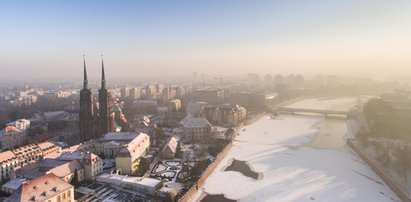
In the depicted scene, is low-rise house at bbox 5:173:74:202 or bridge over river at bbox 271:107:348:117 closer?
low-rise house at bbox 5:173:74:202

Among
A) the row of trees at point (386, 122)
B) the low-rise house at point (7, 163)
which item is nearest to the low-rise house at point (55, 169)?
the low-rise house at point (7, 163)

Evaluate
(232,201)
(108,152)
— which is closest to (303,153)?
(232,201)

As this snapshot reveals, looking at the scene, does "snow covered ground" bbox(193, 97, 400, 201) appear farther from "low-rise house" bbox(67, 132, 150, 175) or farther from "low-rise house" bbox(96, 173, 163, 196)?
"low-rise house" bbox(67, 132, 150, 175)

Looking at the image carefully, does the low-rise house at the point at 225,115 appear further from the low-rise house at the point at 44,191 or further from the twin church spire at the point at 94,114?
the low-rise house at the point at 44,191

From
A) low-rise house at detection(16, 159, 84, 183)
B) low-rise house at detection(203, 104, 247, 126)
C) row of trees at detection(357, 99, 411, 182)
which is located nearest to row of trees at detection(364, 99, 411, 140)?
row of trees at detection(357, 99, 411, 182)

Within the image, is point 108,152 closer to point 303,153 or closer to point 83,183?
point 83,183

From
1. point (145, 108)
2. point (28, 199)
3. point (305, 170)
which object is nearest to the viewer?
point (28, 199)

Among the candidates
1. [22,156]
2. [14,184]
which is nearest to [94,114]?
[22,156]

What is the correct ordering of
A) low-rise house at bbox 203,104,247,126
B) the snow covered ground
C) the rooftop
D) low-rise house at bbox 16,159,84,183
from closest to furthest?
the rooftop → the snow covered ground → low-rise house at bbox 16,159,84,183 → low-rise house at bbox 203,104,247,126
